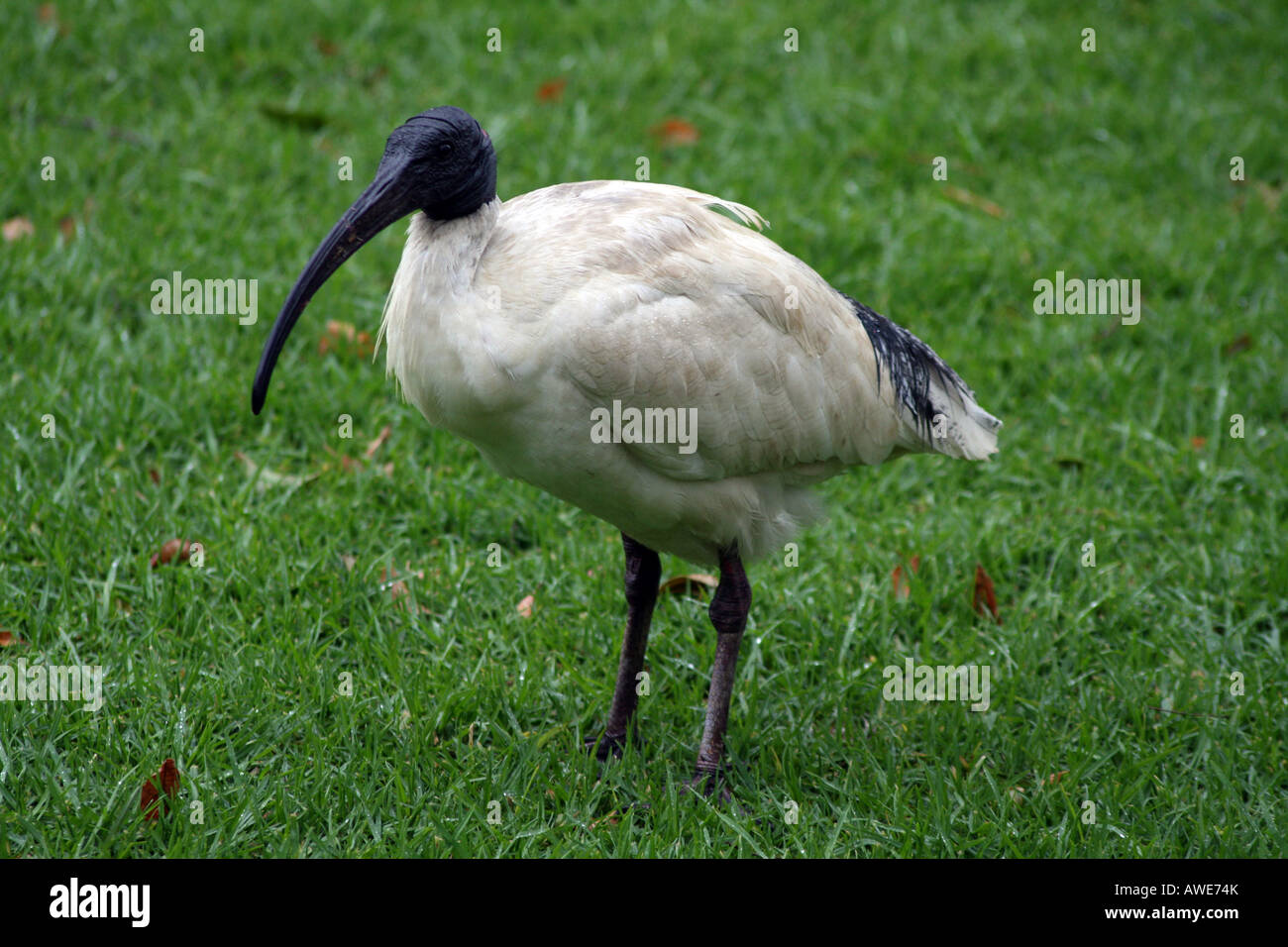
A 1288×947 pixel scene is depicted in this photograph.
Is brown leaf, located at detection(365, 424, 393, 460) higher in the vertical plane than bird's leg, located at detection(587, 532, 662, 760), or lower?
higher

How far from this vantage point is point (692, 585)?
5242mm

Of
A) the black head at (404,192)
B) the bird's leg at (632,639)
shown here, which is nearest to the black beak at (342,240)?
the black head at (404,192)

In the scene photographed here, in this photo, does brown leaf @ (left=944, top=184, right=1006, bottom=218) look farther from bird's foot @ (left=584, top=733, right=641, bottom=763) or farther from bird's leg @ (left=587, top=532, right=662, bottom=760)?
bird's foot @ (left=584, top=733, right=641, bottom=763)

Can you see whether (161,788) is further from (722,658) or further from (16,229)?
(16,229)

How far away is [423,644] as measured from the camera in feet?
15.4

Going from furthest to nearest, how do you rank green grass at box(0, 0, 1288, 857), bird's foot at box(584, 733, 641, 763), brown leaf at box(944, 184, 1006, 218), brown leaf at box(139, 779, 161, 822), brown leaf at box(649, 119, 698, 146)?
brown leaf at box(649, 119, 698, 146)
brown leaf at box(944, 184, 1006, 218)
bird's foot at box(584, 733, 641, 763)
green grass at box(0, 0, 1288, 857)
brown leaf at box(139, 779, 161, 822)

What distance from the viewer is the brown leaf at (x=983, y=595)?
5113 millimetres

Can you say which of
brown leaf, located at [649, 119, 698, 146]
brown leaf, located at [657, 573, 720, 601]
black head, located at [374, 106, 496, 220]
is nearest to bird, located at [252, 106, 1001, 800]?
black head, located at [374, 106, 496, 220]

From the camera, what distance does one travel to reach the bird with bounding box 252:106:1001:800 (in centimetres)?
358

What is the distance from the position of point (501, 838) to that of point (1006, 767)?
66.7 inches

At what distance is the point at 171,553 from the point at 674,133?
4.19m

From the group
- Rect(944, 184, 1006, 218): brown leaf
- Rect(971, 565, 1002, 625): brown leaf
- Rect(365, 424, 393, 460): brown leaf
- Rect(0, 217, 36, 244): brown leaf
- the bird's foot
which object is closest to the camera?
the bird's foot

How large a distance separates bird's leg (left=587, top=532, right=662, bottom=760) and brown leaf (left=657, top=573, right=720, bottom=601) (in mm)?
743
